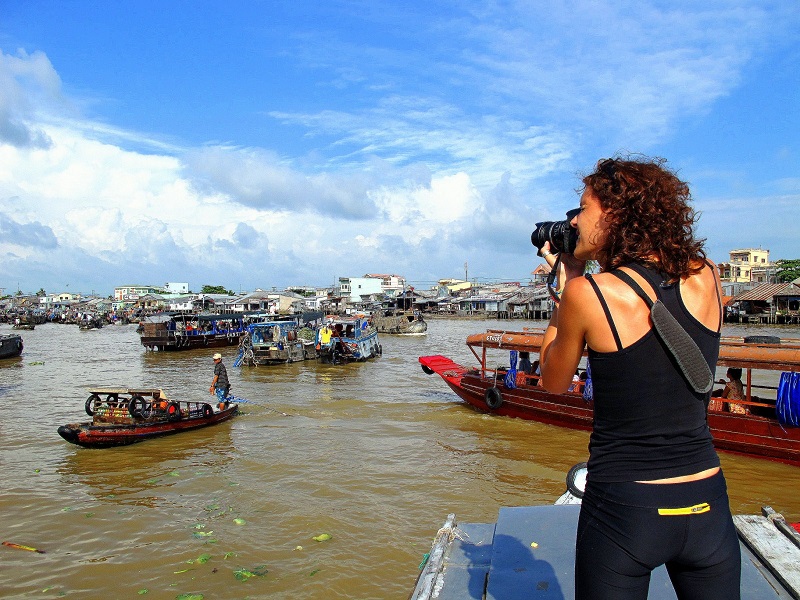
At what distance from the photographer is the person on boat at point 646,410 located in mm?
1533

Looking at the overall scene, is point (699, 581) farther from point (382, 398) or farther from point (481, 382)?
point (382, 398)

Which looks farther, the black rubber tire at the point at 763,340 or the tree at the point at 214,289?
the tree at the point at 214,289

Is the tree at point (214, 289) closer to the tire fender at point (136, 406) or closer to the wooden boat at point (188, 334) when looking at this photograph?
the wooden boat at point (188, 334)

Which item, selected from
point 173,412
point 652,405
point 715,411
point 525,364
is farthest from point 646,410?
point 525,364

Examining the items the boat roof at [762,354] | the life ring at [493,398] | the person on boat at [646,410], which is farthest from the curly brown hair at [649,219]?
the life ring at [493,398]

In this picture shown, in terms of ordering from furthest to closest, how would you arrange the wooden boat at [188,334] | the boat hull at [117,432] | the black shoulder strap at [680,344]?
the wooden boat at [188,334] < the boat hull at [117,432] < the black shoulder strap at [680,344]

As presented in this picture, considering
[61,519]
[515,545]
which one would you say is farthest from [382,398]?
[515,545]

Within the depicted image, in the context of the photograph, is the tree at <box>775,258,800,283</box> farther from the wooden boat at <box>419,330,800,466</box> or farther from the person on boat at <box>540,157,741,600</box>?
the person on boat at <box>540,157,741,600</box>

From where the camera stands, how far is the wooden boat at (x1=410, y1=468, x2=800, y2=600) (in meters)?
2.41

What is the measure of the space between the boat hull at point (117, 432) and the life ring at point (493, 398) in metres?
6.64

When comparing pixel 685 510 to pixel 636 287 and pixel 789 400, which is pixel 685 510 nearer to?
pixel 636 287

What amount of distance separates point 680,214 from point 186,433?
38.4 feet

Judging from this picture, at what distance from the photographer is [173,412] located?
11.2 m

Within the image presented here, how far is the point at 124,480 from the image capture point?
29.2ft
